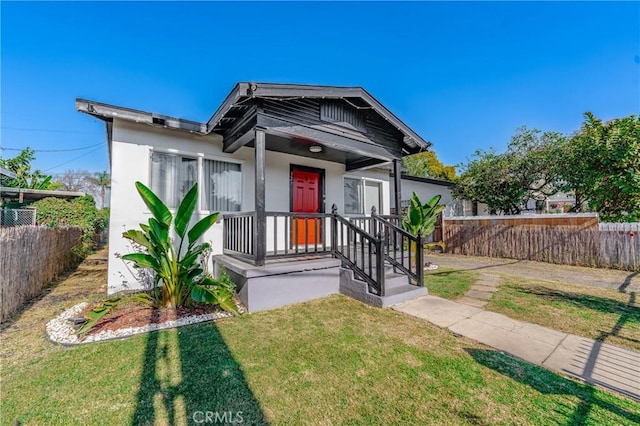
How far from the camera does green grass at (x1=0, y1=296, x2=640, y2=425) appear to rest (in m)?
2.10

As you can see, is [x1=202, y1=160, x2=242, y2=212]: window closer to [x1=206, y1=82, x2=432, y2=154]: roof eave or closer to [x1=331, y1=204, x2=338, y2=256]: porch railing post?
[x1=206, y1=82, x2=432, y2=154]: roof eave

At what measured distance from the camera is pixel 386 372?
2717 mm

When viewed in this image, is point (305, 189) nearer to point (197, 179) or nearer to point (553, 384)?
point (197, 179)

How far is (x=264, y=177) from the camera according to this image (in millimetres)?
4793

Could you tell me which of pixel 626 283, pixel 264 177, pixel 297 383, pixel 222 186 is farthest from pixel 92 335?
pixel 626 283

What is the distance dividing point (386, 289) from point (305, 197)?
3691mm

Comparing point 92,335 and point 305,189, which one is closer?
point 92,335

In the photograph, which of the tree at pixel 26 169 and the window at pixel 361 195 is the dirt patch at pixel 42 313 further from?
the tree at pixel 26 169

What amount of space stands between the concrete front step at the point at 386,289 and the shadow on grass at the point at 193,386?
265cm

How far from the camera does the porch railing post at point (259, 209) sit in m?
4.66

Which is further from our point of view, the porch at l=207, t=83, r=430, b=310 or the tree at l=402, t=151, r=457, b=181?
the tree at l=402, t=151, r=457, b=181

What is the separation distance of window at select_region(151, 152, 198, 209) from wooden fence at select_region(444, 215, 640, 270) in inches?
440

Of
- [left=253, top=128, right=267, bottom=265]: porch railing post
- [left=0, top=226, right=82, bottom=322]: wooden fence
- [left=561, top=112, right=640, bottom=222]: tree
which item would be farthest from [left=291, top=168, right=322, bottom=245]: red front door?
[left=561, top=112, right=640, bottom=222]: tree

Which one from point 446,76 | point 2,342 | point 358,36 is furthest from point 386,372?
point 446,76
